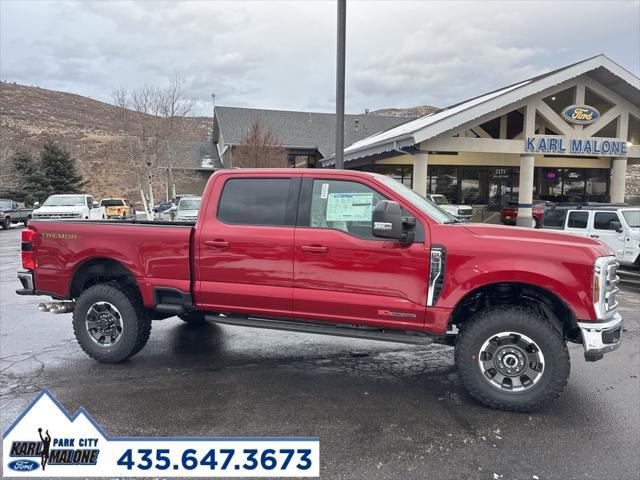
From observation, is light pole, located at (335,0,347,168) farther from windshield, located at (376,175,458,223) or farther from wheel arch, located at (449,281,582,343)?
wheel arch, located at (449,281,582,343)

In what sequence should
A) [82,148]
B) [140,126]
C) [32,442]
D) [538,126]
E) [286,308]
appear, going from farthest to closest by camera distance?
[82,148], [140,126], [538,126], [286,308], [32,442]

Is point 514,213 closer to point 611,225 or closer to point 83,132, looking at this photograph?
point 611,225

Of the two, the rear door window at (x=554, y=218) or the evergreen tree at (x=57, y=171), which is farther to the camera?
the evergreen tree at (x=57, y=171)

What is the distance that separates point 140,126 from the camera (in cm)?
2966

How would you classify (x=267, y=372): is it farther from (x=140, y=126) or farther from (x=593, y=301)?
(x=140, y=126)

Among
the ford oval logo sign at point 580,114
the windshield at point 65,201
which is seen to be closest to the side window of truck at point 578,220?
the ford oval logo sign at point 580,114

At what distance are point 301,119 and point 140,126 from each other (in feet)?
42.6

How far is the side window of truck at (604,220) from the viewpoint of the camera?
11375 millimetres

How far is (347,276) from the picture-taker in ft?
13.8

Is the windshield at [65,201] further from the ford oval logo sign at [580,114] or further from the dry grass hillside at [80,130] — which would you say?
the ford oval logo sign at [580,114]

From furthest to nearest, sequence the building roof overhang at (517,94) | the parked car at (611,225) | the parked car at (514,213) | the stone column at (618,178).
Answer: the stone column at (618,178)
the parked car at (514,213)
the building roof overhang at (517,94)
the parked car at (611,225)

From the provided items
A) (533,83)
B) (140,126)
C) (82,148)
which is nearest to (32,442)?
(533,83)

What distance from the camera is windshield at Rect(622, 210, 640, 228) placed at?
11.1 metres

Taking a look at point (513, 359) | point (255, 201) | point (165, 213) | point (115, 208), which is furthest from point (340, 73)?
point (115, 208)
